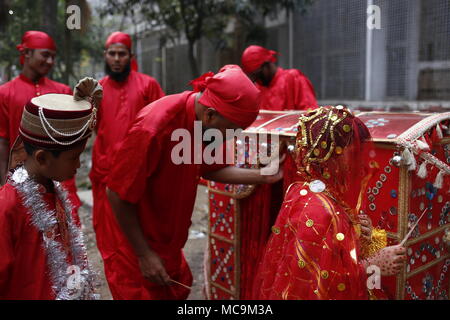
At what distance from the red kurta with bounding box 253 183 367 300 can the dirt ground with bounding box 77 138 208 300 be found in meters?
1.93

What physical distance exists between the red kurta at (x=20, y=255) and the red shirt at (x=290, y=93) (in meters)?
3.78

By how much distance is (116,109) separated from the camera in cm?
423

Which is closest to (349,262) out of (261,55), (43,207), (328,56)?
(43,207)

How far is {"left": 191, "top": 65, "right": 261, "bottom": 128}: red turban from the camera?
2188 millimetres

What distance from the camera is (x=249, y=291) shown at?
3.44 metres

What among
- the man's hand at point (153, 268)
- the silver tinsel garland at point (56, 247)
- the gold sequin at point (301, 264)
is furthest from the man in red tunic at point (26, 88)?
the gold sequin at point (301, 264)

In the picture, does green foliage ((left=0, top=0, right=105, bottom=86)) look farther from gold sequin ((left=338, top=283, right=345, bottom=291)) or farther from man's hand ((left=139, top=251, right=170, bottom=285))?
gold sequin ((left=338, top=283, right=345, bottom=291))

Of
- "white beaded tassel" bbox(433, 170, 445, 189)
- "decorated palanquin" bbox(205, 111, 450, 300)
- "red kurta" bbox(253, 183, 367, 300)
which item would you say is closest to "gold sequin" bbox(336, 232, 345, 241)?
"red kurta" bbox(253, 183, 367, 300)

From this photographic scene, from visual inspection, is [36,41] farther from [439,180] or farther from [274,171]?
[439,180]

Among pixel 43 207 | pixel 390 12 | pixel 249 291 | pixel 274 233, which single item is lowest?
pixel 249 291

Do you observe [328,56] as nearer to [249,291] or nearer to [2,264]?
[249,291]

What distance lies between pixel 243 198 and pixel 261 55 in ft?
7.65

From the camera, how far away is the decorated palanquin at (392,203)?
265 cm
